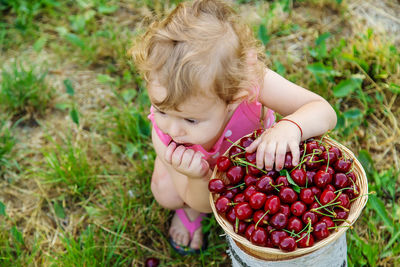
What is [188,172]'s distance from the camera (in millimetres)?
1626

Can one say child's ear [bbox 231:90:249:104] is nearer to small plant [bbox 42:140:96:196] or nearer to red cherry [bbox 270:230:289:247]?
red cherry [bbox 270:230:289:247]

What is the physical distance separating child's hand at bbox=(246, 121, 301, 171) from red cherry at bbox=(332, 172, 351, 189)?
133 mm

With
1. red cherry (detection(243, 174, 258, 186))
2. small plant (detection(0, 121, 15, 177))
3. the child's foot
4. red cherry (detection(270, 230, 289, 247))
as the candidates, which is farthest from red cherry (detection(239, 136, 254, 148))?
small plant (detection(0, 121, 15, 177))

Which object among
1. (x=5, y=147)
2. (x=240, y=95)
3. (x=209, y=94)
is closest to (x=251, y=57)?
(x=240, y=95)

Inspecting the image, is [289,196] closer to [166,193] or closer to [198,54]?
[198,54]

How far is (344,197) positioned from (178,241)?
916mm

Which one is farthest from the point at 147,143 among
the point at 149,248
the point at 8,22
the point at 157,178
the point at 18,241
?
the point at 8,22

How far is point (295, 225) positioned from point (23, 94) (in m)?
1.81

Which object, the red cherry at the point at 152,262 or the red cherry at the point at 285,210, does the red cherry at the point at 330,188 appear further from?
the red cherry at the point at 152,262

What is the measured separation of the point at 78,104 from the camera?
2729mm

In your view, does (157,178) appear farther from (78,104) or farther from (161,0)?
(161,0)

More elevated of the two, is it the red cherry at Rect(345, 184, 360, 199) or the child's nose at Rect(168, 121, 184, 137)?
the child's nose at Rect(168, 121, 184, 137)

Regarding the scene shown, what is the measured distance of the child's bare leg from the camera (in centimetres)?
203

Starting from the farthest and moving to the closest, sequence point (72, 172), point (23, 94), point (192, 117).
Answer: point (23, 94) → point (72, 172) → point (192, 117)
